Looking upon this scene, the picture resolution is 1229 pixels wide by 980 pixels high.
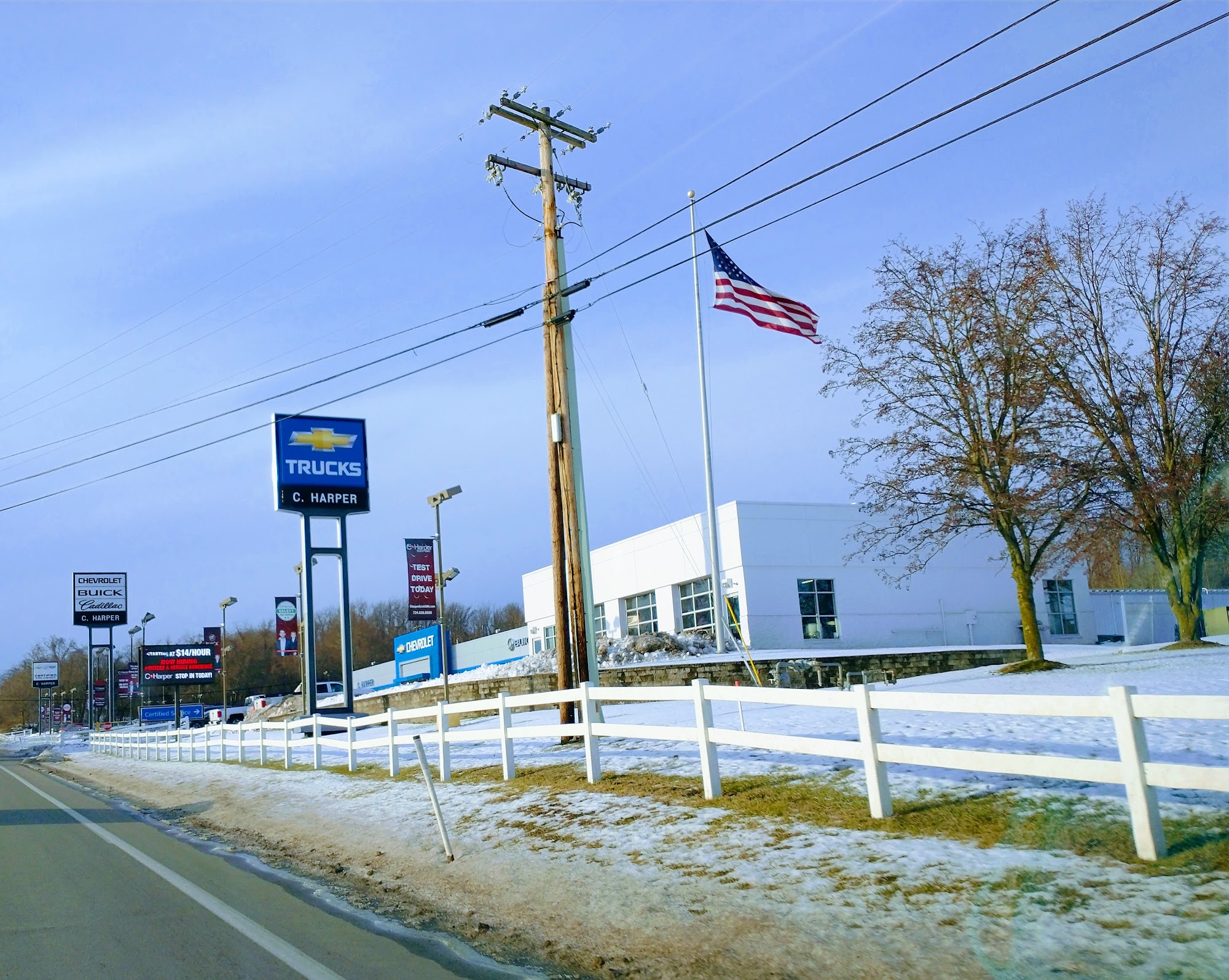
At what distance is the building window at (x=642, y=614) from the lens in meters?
48.3

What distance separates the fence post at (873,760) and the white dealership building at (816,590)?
102 ft

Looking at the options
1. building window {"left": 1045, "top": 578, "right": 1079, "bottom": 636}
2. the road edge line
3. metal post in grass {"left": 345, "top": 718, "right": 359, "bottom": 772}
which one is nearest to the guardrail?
metal post in grass {"left": 345, "top": 718, "right": 359, "bottom": 772}

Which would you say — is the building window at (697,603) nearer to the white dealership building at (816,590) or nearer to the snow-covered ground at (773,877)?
the white dealership building at (816,590)

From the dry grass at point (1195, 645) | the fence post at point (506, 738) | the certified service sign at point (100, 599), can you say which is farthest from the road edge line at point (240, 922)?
the certified service sign at point (100, 599)

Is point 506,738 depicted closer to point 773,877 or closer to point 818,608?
point 773,877

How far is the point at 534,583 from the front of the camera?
2339 inches

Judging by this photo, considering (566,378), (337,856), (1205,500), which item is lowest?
(337,856)

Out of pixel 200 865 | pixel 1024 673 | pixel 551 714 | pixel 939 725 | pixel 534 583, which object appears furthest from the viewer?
pixel 534 583

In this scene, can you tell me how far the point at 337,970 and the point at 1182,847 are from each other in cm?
555

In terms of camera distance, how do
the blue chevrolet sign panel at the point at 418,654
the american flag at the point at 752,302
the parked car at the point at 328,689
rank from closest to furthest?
the american flag at the point at 752,302, the blue chevrolet sign panel at the point at 418,654, the parked car at the point at 328,689

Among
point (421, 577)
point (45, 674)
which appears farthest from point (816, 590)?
point (45, 674)

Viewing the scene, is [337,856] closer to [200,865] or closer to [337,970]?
[200,865]

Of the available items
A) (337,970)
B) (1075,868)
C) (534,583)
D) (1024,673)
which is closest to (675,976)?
(337,970)

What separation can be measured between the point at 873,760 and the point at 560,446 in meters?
9.34
